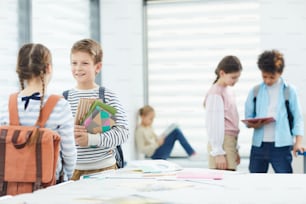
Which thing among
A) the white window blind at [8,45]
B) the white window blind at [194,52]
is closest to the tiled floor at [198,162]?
the white window blind at [194,52]

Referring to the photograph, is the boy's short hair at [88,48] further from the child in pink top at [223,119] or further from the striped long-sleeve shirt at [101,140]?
the child in pink top at [223,119]

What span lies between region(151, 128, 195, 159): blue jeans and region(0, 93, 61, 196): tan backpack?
364cm

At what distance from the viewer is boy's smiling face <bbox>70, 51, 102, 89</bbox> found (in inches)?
106

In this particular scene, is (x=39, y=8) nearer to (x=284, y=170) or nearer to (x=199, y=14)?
(x=199, y=14)

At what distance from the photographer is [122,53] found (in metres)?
5.84

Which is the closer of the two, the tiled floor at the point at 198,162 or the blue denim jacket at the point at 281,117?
the blue denim jacket at the point at 281,117

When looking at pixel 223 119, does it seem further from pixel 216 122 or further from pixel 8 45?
pixel 8 45

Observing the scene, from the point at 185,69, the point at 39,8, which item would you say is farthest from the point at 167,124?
the point at 39,8

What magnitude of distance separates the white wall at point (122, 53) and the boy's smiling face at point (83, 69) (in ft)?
10.0

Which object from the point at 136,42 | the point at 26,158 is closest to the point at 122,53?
the point at 136,42

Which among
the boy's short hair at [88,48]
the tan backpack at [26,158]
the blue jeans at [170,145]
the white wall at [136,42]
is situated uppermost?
the white wall at [136,42]

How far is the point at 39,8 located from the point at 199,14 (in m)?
2.10

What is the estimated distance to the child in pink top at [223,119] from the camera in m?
3.90

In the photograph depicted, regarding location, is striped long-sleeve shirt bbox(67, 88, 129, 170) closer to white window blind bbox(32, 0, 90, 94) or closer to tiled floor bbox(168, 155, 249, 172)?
white window blind bbox(32, 0, 90, 94)
